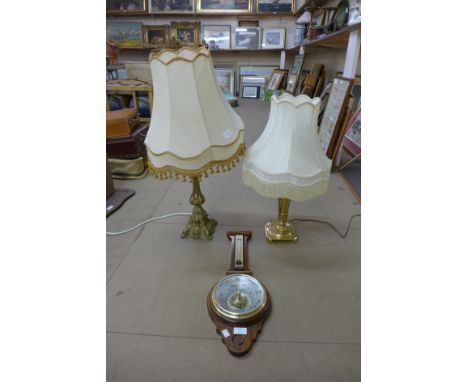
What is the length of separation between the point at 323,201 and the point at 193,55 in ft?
3.62

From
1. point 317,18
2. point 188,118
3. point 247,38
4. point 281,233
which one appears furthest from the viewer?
point 247,38

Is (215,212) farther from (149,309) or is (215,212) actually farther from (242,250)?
(149,309)

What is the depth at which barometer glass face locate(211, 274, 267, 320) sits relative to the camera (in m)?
0.80

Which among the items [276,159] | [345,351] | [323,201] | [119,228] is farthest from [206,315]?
[323,201]

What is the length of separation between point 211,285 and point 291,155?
1.79 ft

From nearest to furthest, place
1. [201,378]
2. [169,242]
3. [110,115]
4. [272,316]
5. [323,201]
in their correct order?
[201,378]
[272,316]
[169,242]
[323,201]
[110,115]

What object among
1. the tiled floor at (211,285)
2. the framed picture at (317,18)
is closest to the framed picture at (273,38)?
the framed picture at (317,18)

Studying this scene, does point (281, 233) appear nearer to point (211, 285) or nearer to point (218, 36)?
point (211, 285)

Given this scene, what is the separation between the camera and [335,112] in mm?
1890

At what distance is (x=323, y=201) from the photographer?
1.54 metres

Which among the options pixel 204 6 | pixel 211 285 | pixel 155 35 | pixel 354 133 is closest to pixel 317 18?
pixel 204 6

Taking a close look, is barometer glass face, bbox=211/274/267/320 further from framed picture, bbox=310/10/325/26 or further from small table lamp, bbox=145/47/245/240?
framed picture, bbox=310/10/325/26

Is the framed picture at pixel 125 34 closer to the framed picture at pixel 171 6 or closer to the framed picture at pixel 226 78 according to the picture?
the framed picture at pixel 171 6

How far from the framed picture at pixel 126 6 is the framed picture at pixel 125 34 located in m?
0.18
